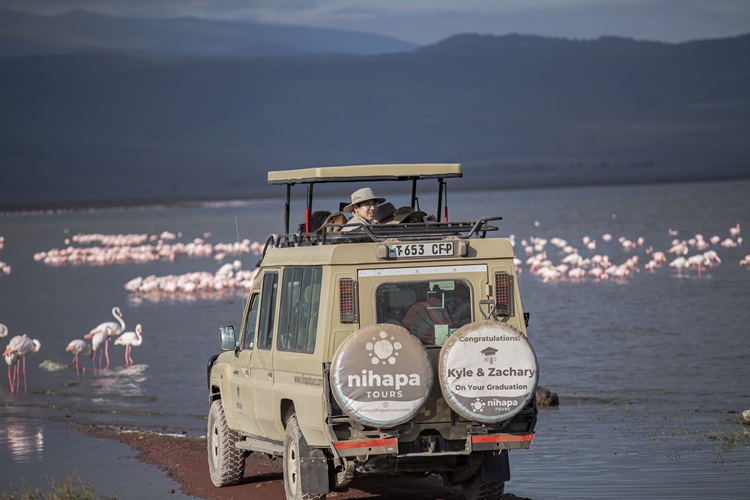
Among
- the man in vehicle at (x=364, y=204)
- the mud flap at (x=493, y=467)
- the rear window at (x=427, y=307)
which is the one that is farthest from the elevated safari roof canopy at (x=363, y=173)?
the mud flap at (x=493, y=467)

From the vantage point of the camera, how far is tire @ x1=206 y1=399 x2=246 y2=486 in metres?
11.6

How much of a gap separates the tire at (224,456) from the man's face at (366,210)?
2.04 metres

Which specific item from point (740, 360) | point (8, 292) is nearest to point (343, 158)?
point (8, 292)

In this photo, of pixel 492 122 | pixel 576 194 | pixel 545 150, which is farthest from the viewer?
pixel 492 122

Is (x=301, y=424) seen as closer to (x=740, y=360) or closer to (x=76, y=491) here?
(x=76, y=491)

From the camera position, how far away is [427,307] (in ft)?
31.5

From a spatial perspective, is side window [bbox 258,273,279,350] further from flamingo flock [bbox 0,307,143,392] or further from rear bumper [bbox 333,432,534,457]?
flamingo flock [bbox 0,307,143,392]

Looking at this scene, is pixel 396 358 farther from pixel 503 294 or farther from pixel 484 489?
pixel 484 489

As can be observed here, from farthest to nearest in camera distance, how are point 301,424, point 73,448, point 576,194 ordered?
point 576,194
point 73,448
point 301,424

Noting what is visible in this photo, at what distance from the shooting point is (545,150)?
550 feet

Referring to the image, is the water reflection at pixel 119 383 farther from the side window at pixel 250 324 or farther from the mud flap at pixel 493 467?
the mud flap at pixel 493 467

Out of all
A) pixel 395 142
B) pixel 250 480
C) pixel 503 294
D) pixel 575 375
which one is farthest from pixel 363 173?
pixel 395 142

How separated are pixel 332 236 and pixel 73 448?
5.35m

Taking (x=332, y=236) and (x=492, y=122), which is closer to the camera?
(x=332, y=236)
